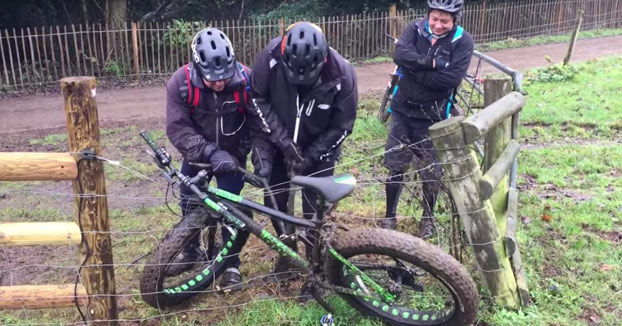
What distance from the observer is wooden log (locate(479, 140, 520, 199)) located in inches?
128

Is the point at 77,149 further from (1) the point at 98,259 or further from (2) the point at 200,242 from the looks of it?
(2) the point at 200,242

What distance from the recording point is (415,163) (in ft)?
14.2

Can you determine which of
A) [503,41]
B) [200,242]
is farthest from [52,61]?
[503,41]

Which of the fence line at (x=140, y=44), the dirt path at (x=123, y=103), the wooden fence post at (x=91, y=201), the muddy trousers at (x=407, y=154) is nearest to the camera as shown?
the wooden fence post at (x=91, y=201)

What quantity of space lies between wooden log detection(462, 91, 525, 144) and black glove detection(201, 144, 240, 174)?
1508 millimetres

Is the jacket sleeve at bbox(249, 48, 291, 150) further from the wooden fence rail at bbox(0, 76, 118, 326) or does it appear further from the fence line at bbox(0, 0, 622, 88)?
the fence line at bbox(0, 0, 622, 88)

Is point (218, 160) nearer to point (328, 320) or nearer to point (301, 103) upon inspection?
point (301, 103)

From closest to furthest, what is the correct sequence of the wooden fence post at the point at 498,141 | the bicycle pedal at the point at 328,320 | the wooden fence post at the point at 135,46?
the bicycle pedal at the point at 328,320, the wooden fence post at the point at 498,141, the wooden fence post at the point at 135,46

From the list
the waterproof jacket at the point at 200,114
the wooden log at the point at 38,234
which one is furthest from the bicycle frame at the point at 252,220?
the wooden log at the point at 38,234

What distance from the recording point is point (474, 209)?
3420 mm

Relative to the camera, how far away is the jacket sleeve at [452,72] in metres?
4.45

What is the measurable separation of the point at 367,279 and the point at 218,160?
4.05ft

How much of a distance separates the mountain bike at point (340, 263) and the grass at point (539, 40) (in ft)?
49.1

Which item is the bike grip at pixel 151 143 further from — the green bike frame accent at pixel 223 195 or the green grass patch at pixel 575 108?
the green grass patch at pixel 575 108
